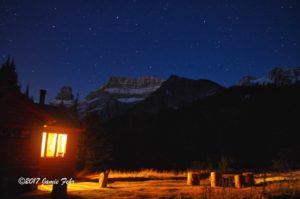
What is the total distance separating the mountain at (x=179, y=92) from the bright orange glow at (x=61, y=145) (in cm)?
11334

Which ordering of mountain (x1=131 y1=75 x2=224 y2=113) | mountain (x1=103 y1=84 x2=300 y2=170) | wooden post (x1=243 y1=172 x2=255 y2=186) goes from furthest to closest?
1. mountain (x1=131 y1=75 x2=224 y2=113)
2. mountain (x1=103 y1=84 x2=300 y2=170)
3. wooden post (x1=243 y1=172 x2=255 y2=186)

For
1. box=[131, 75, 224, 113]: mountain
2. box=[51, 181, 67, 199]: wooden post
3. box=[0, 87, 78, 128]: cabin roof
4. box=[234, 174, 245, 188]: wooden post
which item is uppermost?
box=[131, 75, 224, 113]: mountain

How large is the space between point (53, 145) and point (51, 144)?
223 millimetres

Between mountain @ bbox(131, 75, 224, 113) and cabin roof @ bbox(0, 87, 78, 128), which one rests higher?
mountain @ bbox(131, 75, 224, 113)

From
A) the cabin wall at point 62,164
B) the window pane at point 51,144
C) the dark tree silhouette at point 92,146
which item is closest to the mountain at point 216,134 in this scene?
the dark tree silhouette at point 92,146

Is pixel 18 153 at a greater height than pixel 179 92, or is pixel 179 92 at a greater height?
pixel 179 92

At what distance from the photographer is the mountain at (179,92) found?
5477 inches

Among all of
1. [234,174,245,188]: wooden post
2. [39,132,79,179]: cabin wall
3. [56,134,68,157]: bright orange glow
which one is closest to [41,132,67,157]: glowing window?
[56,134,68,157]: bright orange glow

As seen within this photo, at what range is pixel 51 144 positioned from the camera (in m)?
19.5

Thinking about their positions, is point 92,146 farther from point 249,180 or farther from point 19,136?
point 249,180

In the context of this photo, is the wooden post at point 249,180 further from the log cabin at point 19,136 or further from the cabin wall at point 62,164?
the cabin wall at point 62,164

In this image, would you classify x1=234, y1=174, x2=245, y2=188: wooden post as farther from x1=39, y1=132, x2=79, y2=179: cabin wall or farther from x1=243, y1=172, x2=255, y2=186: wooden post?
x1=39, y1=132, x2=79, y2=179: cabin wall

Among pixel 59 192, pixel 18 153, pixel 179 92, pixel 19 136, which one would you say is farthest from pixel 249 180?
pixel 179 92

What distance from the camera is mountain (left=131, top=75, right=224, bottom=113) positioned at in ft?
456
